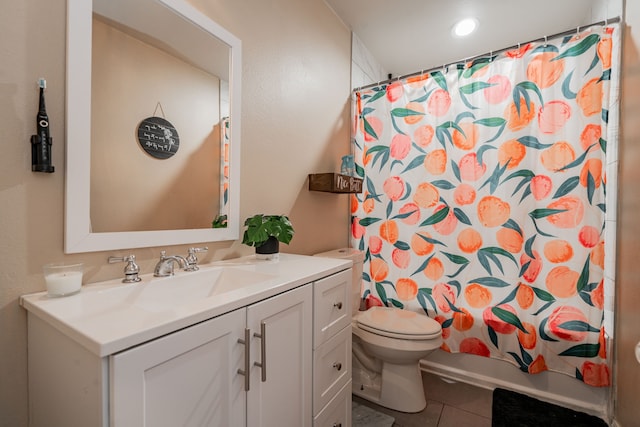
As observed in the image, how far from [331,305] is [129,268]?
2.40 ft

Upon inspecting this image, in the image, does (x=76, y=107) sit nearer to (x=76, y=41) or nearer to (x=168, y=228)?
(x=76, y=41)

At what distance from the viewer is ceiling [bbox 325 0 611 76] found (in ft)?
6.56

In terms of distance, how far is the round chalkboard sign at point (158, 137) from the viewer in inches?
41.9

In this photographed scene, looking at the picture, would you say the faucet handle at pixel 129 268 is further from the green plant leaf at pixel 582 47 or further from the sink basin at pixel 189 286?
the green plant leaf at pixel 582 47

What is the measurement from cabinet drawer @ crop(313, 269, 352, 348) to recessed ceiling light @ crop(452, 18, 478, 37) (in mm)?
2095

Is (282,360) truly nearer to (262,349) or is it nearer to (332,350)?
(262,349)

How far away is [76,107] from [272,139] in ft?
2.79

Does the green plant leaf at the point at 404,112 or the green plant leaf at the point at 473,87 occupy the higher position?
the green plant leaf at the point at 473,87

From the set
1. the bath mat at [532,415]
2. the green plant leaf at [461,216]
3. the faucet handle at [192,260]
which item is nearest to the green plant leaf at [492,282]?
the green plant leaf at [461,216]

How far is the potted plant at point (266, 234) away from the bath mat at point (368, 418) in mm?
1036

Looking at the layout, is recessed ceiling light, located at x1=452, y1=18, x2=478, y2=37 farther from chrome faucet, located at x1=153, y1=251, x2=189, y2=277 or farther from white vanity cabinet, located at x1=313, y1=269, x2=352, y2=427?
chrome faucet, located at x1=153, y1=251, x2=189, y2=277

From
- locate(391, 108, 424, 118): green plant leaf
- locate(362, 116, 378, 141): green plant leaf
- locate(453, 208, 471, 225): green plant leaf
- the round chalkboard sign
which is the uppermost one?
locate(391, 108, 424, 118): green plant leaf

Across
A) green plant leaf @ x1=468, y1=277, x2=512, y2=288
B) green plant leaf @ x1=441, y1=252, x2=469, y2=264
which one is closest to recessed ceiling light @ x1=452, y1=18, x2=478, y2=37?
green plant leaf @ x1=441, y1=252, x2=469, y2=264

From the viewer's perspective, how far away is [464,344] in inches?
74.1
